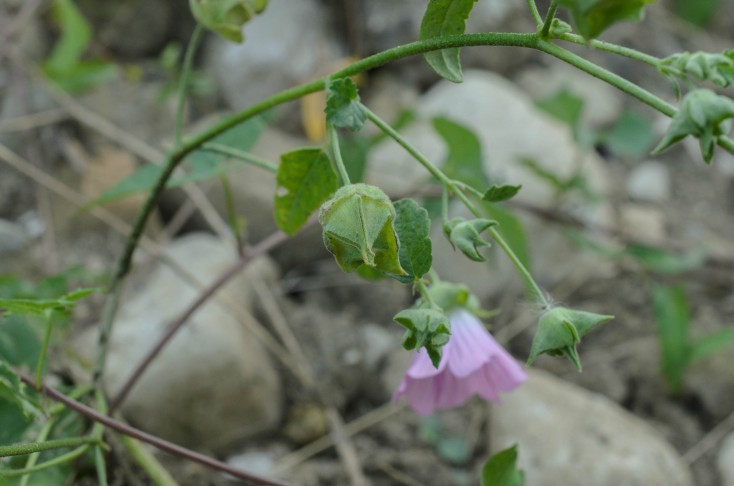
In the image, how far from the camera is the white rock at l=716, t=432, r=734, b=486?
1.11 metres

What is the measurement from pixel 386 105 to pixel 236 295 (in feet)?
1.88

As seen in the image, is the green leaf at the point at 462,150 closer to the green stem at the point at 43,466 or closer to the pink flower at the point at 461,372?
the pink flower at the point at 461,372

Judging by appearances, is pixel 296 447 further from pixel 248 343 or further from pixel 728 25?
pixel 728 25

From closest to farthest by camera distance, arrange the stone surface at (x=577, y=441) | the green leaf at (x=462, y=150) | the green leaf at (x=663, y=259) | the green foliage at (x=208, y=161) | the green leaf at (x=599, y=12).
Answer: the green leaf at (x=599, y=12) → the green foliage at (x=208, y=161) → the stone surface at (x=577, y=441) → the green leaf at (x=462, y=150) → the green leaf at (x=663, y=259)

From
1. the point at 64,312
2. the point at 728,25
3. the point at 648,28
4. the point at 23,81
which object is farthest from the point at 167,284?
the point at 728,25

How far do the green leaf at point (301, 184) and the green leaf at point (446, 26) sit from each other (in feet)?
0.40

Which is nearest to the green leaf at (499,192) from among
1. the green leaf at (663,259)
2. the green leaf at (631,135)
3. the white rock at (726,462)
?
the white rock at (726,462)

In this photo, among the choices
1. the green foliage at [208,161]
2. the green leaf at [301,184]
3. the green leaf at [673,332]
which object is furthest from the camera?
the green leaf at [673,332]

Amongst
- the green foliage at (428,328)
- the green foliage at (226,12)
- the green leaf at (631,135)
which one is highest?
the green foliage at (226,12)

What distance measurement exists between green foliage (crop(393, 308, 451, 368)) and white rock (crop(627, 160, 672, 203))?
1204 millimetres

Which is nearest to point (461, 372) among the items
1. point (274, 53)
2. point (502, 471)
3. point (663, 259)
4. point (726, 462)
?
point (502, 471)

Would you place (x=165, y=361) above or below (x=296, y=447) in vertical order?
above

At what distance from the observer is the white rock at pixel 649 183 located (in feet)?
5.36

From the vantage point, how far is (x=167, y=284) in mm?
1239
